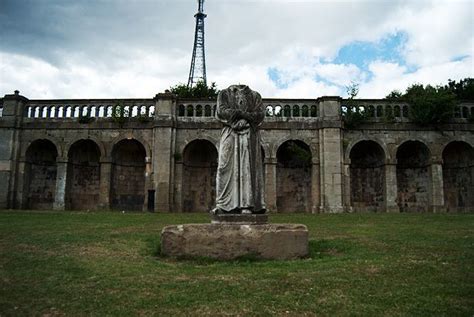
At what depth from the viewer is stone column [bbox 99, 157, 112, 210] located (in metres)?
22.8

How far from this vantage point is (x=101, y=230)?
11.3 metres

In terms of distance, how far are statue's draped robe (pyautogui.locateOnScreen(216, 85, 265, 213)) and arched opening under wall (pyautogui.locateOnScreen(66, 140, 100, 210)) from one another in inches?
710

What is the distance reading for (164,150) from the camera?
2252cm

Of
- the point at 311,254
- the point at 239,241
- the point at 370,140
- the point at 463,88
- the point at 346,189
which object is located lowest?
the point at 311,254

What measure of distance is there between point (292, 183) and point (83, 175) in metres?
13.0

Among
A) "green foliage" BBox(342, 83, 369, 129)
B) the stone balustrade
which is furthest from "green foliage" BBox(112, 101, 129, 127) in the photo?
"green foliage" BBox(342, 83, 369, 129)

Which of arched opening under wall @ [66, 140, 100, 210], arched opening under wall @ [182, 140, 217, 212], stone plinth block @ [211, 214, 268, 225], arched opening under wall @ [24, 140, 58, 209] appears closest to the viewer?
stone plinth block @ [211, 214, 268, 225]

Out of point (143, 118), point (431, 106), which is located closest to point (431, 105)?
point (431, 106)

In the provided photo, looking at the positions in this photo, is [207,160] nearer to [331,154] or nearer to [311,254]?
[331,154]

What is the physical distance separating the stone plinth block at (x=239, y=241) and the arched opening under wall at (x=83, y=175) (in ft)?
60.4

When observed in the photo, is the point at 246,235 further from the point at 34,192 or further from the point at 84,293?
the point at 34,192

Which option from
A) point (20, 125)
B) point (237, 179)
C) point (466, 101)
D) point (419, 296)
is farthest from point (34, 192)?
point (466, 101)

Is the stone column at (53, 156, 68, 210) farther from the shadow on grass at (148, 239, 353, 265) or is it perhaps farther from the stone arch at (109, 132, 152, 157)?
the shadow on grass at (148, 239, 353, 265)

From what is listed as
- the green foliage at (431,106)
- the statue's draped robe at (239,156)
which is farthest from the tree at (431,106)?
the statue's draped robe at (239,156)
